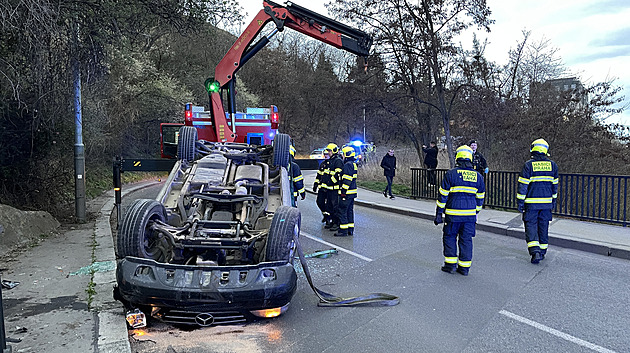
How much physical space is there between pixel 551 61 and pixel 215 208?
1690 cm

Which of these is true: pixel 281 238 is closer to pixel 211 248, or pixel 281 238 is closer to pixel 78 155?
pixel 211 248

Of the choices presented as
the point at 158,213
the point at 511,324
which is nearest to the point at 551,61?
the point at 511,324

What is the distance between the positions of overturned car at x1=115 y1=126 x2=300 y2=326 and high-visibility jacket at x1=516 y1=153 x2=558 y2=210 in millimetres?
3644

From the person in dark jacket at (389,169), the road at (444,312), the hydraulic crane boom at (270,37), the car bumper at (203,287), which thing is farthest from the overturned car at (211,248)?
the person in dark jacket at (389,169)

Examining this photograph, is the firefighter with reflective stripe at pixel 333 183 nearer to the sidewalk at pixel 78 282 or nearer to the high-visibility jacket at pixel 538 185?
the sidewalk at pixel 78 282

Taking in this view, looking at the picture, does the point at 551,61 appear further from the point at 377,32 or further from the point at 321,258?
the point at 321,258

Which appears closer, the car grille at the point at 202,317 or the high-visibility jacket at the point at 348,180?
the car grille at the point at 202,317

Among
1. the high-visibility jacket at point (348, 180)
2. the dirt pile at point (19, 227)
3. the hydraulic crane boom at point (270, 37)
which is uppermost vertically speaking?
the hydraulic crane boom at point (270, 37)

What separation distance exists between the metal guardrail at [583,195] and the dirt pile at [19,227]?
1014cm

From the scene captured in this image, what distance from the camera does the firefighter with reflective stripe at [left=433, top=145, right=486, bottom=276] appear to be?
19.5 feet

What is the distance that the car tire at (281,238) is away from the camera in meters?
4.35

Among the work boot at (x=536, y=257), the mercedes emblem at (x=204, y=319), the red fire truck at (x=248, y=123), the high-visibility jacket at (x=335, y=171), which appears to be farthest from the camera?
the red fire truck at (x=248, y=123)

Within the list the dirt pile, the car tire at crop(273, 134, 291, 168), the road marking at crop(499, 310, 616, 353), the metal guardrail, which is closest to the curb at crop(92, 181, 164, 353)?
the dirt pile

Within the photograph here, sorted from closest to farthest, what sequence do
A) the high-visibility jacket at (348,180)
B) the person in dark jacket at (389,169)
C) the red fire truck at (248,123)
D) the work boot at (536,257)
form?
1. the work boot at (536,257)
2. the high-visibility jacket at (348,180)
3. the red fire truck at (248,123)
4. the person in dark jacket at (389,169)
